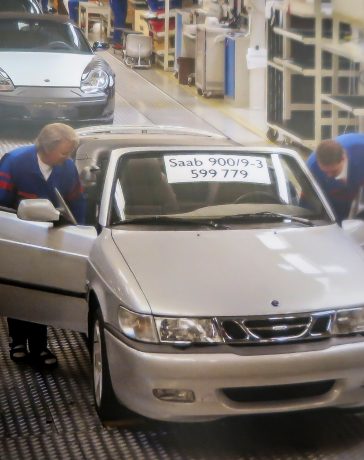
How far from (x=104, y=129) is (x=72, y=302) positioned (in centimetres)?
209

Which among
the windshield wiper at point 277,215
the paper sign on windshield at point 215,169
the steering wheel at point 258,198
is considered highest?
the paper sign on windshield at point 215,169

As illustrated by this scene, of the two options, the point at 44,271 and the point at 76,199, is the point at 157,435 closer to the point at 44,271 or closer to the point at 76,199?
the point at 44,271

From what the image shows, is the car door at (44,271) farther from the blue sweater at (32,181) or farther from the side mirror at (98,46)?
the side mirror at (98,46)

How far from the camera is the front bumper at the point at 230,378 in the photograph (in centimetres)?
374

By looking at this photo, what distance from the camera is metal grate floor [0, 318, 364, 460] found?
4043 mm

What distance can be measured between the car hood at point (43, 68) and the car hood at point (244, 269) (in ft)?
22.9

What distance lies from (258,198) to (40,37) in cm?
770

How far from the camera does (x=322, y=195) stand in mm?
4844

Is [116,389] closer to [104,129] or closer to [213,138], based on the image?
[213,138]

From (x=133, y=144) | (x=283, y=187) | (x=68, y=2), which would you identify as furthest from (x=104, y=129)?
(x=68, y=2)

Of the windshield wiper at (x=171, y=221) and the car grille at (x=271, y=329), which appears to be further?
the windshield wiper at (x=171, y=221)

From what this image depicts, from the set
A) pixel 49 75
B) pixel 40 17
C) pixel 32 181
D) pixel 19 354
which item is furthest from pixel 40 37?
pixel 19 354

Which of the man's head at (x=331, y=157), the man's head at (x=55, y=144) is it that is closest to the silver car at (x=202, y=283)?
the man's head at (x=55, y=144)

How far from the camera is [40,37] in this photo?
471 inches
